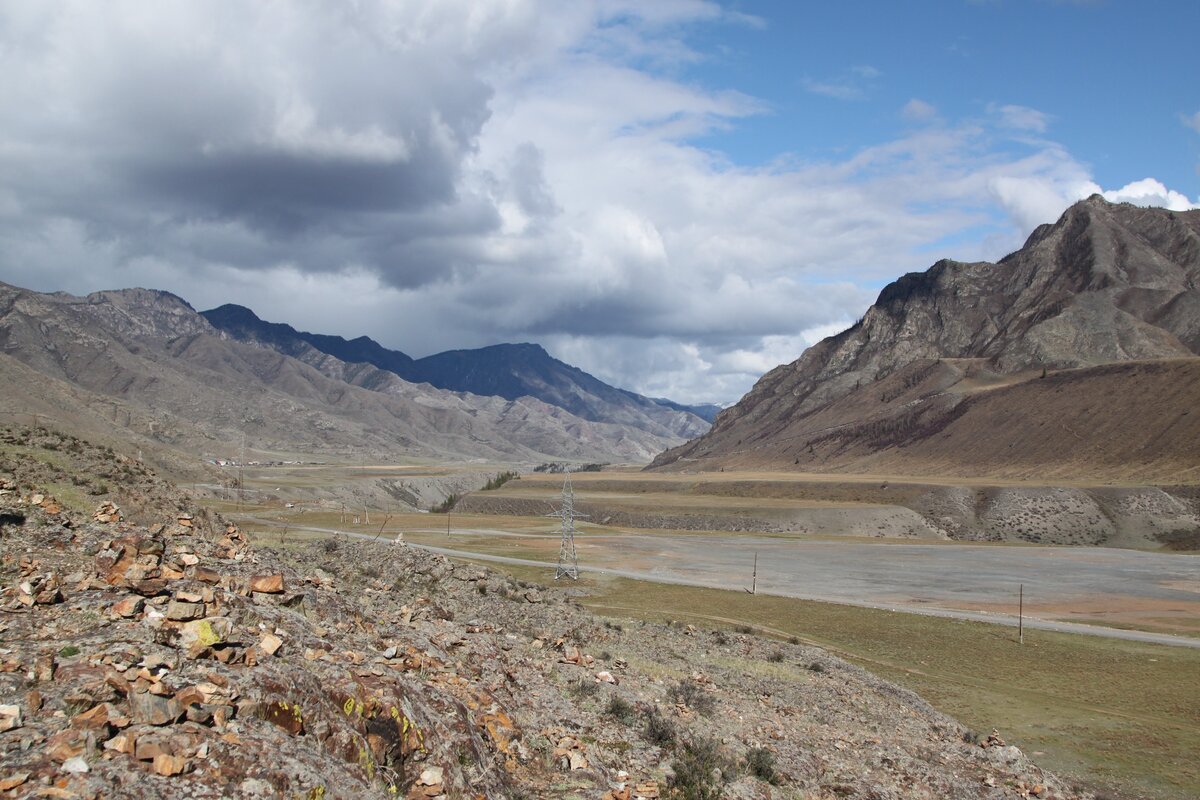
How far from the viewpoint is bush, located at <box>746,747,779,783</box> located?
1601 cm

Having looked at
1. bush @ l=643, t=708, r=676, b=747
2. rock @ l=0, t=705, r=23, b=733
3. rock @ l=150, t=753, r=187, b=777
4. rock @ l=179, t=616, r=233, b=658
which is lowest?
bush @ l=643, t=708, r=676, b=747

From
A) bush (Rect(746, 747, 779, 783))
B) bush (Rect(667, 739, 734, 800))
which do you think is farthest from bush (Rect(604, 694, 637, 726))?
bush (Rect(746, 747, 779, 783))

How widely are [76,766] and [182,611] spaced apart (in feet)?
11.5

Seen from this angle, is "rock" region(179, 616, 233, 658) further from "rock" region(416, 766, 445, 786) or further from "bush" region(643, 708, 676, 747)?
"bush" region(643, 708, 676, 747)

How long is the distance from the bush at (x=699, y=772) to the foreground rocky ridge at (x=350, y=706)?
0.06 m

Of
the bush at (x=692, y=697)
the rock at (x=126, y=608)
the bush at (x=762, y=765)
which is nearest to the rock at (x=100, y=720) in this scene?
the rock at (x=126, y=608)

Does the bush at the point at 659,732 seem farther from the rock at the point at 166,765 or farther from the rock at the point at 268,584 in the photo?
the rock at the point at 166,765

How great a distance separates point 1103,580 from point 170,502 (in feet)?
235

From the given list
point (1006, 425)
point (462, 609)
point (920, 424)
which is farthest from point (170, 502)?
point (920, 424)

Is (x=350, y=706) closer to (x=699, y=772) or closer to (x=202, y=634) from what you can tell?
(x=202, y=634)

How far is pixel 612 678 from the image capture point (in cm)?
1942

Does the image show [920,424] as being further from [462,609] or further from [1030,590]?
[462,609]

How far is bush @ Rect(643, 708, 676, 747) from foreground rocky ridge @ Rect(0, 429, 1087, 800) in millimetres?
44

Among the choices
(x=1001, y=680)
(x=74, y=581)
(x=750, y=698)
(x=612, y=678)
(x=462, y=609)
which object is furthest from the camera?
(x=1001, y=680)
